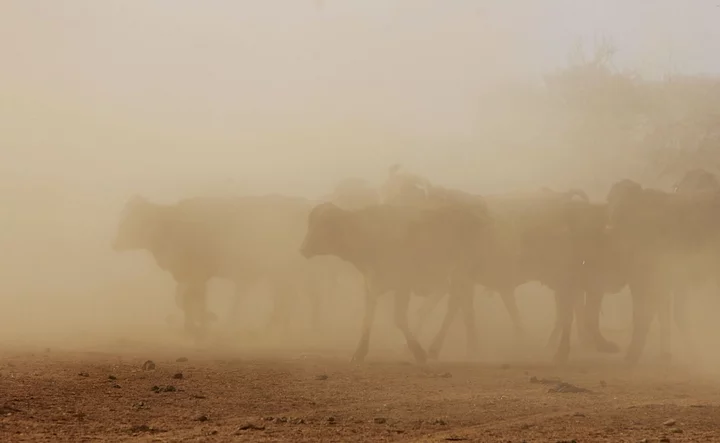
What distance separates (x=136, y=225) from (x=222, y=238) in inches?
87.8

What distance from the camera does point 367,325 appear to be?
15.7 metres

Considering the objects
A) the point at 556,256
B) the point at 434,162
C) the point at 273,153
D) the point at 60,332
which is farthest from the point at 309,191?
the point at 556,256

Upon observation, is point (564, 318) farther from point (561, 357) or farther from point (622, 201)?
point (622, 201)

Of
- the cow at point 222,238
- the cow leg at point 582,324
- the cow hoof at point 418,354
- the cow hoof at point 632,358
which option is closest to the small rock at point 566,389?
the cow hoof at point 418,354

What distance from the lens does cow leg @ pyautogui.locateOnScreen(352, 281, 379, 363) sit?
15297 millimetres

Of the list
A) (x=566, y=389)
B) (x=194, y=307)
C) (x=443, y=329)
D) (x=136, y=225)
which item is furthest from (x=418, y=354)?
(x=136, y=225)

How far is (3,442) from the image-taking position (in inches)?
279

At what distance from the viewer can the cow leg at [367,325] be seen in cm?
1530

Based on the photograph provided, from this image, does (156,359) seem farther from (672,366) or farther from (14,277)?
(14,277)

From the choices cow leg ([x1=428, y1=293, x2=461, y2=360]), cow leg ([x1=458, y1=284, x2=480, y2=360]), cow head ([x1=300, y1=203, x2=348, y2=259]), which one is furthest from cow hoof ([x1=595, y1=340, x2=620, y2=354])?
cow head ([x1=300, y1=203, x2=348, y2=259])

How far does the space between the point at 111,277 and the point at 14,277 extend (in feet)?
12.1

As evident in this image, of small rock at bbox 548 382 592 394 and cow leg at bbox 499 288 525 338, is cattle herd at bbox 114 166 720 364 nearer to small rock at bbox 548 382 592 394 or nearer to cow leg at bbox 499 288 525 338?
cow leg at bbox 499 288 525 338

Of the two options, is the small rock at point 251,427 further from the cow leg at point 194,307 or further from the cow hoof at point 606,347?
the cow hoof at point 606,347

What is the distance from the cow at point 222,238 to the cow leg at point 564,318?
7087mm
